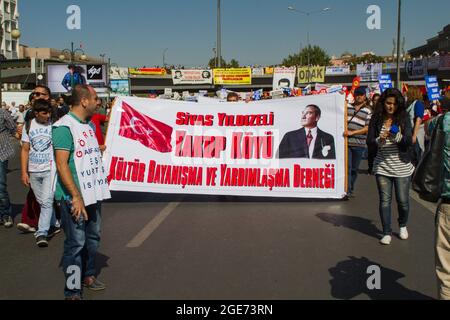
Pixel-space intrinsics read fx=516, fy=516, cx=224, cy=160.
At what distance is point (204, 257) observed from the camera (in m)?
5.35

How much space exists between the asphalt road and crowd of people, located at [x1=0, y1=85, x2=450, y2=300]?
36 centimetres

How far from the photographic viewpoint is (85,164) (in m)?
4.09

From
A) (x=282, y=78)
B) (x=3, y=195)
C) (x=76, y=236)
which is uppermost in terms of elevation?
(x=282, y=78)

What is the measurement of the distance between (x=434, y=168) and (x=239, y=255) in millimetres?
2380

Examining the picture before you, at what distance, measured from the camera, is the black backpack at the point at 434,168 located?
12.1 feet

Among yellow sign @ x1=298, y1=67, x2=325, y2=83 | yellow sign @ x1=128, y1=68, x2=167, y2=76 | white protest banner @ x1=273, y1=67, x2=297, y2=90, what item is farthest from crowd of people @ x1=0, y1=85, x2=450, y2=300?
yellow sign @ x1=128, y1=68, x2=167, y2=76

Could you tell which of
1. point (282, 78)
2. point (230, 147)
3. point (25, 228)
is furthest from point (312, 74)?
point (25, 228)

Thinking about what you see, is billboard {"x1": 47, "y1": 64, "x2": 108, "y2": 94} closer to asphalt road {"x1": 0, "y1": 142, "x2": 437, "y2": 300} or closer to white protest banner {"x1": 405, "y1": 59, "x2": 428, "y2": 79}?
white protest banner {"x1": 405, "y1": 59, "x2": 428, "y2": 79}

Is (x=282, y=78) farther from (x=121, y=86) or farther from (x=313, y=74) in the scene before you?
(x=313, y=74)

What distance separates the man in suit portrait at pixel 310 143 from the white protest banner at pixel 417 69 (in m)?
37.6

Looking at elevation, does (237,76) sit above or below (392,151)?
above

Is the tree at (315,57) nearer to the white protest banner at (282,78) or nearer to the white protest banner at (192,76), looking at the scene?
the white protest banner at (192,76)

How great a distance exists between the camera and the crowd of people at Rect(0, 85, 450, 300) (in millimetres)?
3936
